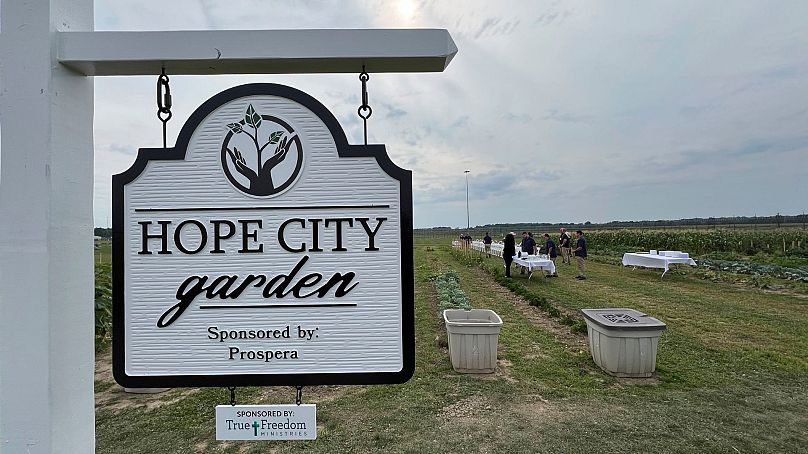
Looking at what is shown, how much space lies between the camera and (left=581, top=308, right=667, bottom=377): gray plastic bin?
4922 millimetres

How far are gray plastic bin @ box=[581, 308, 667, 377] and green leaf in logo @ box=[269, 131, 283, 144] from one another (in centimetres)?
481

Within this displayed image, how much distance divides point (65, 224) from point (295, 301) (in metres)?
0.87

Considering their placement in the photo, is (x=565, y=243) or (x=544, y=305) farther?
(x=565, y=243)

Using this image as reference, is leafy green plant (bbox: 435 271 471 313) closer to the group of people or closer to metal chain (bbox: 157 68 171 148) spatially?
the group of people

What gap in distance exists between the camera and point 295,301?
1591mm

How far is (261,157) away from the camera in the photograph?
5.23ft

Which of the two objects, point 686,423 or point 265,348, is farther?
point 686,423

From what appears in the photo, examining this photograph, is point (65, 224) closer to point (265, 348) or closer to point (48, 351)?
point (48, 351)

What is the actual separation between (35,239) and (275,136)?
892 millimetres

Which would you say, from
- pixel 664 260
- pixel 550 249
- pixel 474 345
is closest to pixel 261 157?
pixel 474 345

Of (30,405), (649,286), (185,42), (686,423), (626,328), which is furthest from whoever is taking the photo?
(649,286)

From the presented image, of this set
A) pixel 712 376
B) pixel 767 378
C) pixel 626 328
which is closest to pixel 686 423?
pixel 626 328

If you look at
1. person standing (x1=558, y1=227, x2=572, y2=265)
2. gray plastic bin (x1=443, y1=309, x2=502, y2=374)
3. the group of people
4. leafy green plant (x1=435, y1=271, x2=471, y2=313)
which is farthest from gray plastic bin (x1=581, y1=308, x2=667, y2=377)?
person standing (x1=558, y1=227, x2=572, y2=265)

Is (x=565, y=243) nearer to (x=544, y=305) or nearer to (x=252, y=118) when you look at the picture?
(x=544, y=305)
